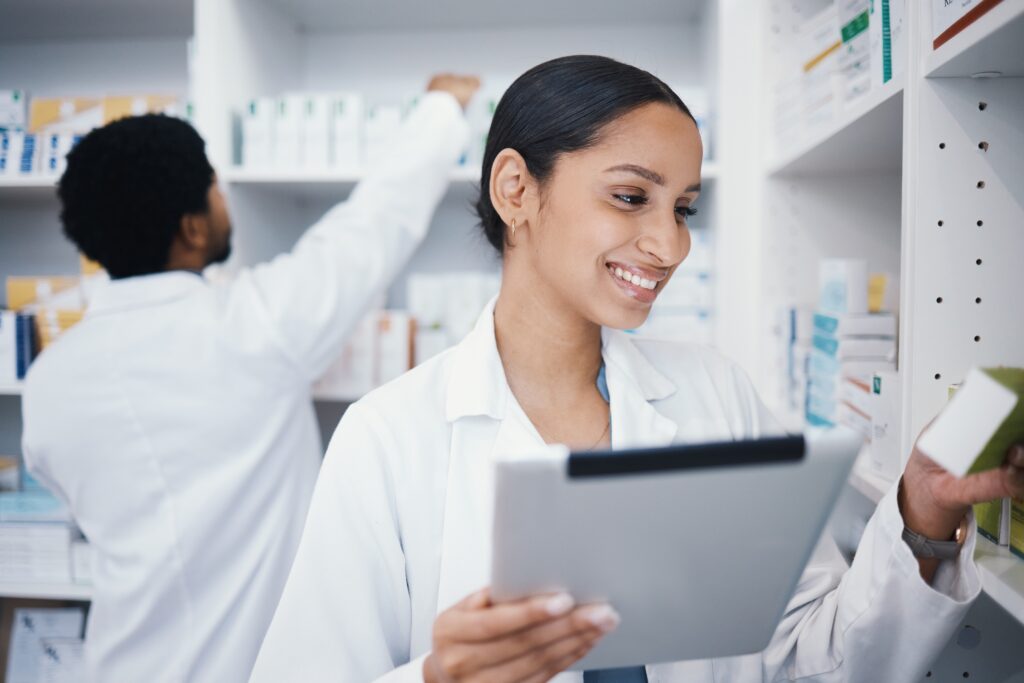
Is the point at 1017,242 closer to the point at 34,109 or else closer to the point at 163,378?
the point at 163,378

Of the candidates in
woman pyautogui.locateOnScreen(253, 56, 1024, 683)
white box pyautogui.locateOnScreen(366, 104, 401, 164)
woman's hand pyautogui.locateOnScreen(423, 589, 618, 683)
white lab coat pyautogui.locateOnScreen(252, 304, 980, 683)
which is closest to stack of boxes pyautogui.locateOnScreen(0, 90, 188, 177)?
white box pyautogui.locateOnScreen(366, 104, 401, 164)

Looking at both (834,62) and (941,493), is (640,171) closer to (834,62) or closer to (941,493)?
(941,493)

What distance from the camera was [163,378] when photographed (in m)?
1.56

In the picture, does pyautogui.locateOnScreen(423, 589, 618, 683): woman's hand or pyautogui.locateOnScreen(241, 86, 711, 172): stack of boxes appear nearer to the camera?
pyautogui.locateOnScreen(423, 589, 618, 683): woman's hand

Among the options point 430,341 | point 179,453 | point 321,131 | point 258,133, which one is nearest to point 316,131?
point 321,131

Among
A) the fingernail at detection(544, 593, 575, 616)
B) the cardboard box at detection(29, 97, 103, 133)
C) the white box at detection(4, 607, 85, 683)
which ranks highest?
the cardboard box at detection(29, 97, 103, 133)

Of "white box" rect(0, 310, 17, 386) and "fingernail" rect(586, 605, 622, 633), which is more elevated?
"white box" rect(0, 310, 17, 386)

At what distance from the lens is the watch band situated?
32.4 inches

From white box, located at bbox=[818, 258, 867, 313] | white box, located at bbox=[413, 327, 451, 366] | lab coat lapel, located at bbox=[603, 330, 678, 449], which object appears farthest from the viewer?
white box, located at bbox=[413, 327, 451, 366]

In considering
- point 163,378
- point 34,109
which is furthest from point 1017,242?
point 34,109

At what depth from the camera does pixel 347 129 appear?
78.4 inches

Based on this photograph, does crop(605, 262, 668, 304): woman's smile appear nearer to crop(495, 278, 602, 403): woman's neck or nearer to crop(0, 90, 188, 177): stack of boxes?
crop(495, 278, 602, 403): woman's neck

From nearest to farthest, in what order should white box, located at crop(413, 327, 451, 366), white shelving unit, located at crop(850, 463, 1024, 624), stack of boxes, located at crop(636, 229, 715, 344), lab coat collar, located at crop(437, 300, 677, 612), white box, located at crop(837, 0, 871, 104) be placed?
white shelving unit, located at crop(850, 463, 1024, 624) → lab coat collar, located at crop(437, 300, 677, 612) → white box, located at crop(837, 0, 871, 104) → stack of boxes, located at crop(636, 229, 715, 344) → white box, located at crop(413, 327, 451, 366)

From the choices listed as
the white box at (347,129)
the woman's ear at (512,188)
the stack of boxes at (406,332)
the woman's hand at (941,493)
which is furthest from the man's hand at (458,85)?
the woman's hand at (941,493)
